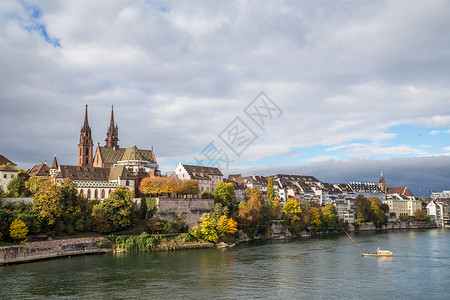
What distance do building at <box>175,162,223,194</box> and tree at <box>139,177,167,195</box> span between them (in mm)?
17277

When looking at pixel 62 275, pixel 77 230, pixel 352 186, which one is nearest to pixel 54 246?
pixel 77 230

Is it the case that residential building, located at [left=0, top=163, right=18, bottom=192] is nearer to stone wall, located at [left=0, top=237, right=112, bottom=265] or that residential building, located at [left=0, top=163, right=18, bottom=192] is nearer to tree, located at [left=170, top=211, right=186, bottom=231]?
stone wall, located at [left=0, top=237, right=112, bottom=265]

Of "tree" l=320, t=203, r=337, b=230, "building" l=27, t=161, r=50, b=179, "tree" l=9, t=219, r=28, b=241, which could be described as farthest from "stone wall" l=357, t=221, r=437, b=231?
"tree" l=9, t=219, r=28, b=241

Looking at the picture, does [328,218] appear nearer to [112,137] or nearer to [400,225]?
[400,225]

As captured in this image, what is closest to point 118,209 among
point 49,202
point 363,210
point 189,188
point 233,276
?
point 49,202

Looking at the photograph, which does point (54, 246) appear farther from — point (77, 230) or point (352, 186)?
point (352, 186)

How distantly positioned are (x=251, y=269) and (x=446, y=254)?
3135 cm

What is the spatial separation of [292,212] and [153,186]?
3576 cm

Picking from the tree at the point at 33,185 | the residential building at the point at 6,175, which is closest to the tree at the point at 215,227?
the tree at the point at 33,185

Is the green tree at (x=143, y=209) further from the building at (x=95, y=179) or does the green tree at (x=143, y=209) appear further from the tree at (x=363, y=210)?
the tree at (x=363, y=210)

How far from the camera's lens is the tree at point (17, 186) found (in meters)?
67.0

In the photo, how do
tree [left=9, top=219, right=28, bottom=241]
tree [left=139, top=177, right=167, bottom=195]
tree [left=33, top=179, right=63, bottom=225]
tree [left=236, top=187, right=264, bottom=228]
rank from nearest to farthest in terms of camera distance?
tree [left=9, top=219, right=28, bottom=241] < tree [left=33, top=179, right=63, bottom=225] < tree [left=139, top=177, right=167, bottom=195] < tree [left=236, top=187, right=264, bottom=228]

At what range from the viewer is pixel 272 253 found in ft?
197

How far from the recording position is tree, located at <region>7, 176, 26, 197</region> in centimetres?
6697
